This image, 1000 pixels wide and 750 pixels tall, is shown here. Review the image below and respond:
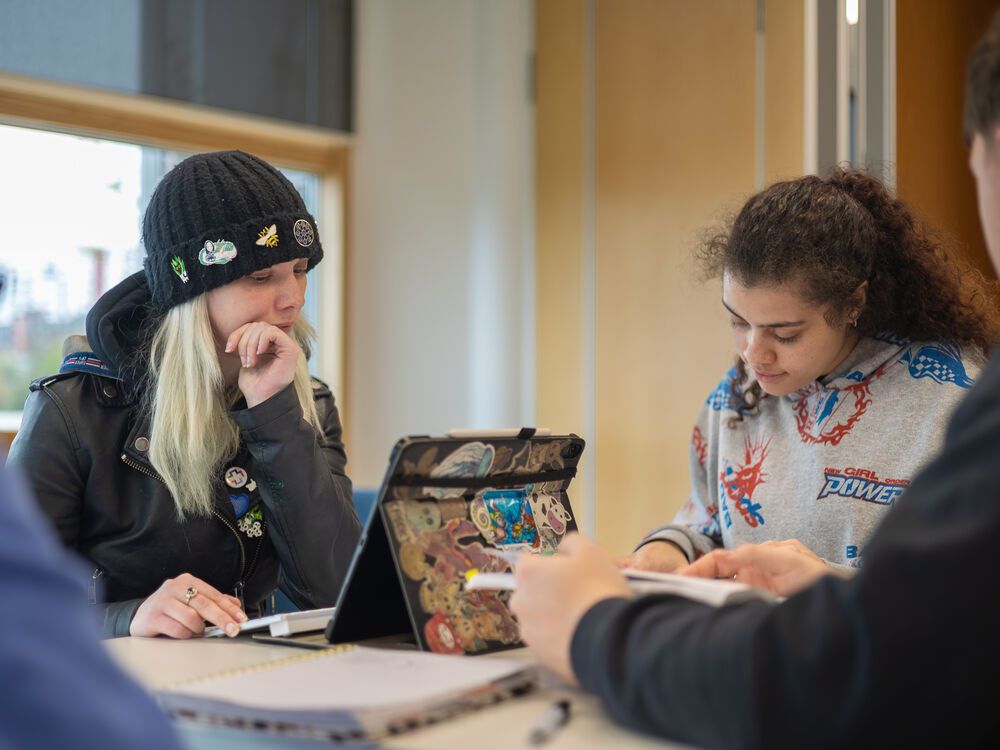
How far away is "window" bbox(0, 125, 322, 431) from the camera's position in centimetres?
320

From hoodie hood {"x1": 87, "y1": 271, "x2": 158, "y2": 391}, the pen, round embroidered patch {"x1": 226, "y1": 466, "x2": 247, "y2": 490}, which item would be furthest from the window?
the pen

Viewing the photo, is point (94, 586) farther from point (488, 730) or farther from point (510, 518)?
point (488, 730)

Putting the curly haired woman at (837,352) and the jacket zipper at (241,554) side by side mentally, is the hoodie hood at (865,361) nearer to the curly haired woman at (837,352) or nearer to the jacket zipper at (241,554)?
the curly haired woman at (837,352)

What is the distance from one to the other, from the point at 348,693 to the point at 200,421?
0.85 m

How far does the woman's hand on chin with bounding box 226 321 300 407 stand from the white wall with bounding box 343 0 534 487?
213 centimetres

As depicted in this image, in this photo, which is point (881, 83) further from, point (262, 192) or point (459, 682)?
point (459, 682)

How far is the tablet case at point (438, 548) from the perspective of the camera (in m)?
1.21

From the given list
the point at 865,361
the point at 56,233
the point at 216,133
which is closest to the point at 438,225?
the point at 216,133

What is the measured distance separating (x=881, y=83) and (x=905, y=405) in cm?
158

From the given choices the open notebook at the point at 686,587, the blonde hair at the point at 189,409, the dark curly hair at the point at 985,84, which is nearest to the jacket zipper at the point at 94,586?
the blonde hair at the point at 189,409

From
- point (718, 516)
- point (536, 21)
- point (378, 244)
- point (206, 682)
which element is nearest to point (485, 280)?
point (378, 244)

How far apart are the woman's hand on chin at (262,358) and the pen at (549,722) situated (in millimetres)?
864

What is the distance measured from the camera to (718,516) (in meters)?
1.90

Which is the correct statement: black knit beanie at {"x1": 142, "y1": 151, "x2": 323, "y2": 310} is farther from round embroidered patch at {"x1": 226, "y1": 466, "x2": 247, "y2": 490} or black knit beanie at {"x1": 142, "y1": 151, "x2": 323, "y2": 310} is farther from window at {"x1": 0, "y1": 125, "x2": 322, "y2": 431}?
window at {"x1": 0, "y1": 125, "x2": 322, "y2": 431}
